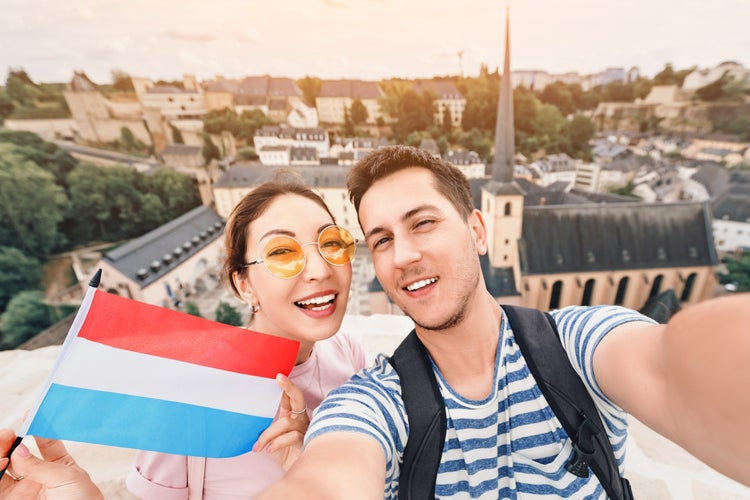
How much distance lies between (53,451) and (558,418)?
1.64 m

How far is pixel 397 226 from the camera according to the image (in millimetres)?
1344

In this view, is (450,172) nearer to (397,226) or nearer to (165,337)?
→ (397,226)

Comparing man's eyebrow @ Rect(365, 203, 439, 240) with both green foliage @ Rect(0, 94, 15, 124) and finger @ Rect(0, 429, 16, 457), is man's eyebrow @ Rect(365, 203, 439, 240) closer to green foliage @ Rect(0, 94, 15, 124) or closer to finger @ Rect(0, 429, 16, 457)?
finger @ Rect(0, 429, 16, 457)

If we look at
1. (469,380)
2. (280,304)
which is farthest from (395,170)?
(469,380)

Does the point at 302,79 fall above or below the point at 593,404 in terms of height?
above

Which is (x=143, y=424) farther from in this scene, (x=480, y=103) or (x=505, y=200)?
(x=480, y=103)

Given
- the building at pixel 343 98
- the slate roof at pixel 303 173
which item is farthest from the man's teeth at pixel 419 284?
the building at pixel 343 98

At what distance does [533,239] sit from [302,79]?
3281 centimetres

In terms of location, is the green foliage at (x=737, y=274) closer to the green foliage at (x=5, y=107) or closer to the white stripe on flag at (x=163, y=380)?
the white stripe on flag at (x=163, y=380)

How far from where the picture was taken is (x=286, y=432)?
1.24 metres

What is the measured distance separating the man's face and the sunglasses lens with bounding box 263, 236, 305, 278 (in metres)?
0.30

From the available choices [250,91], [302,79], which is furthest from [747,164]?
[250,91]

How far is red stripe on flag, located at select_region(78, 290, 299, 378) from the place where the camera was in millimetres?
1067

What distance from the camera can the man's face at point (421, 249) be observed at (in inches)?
51.1
